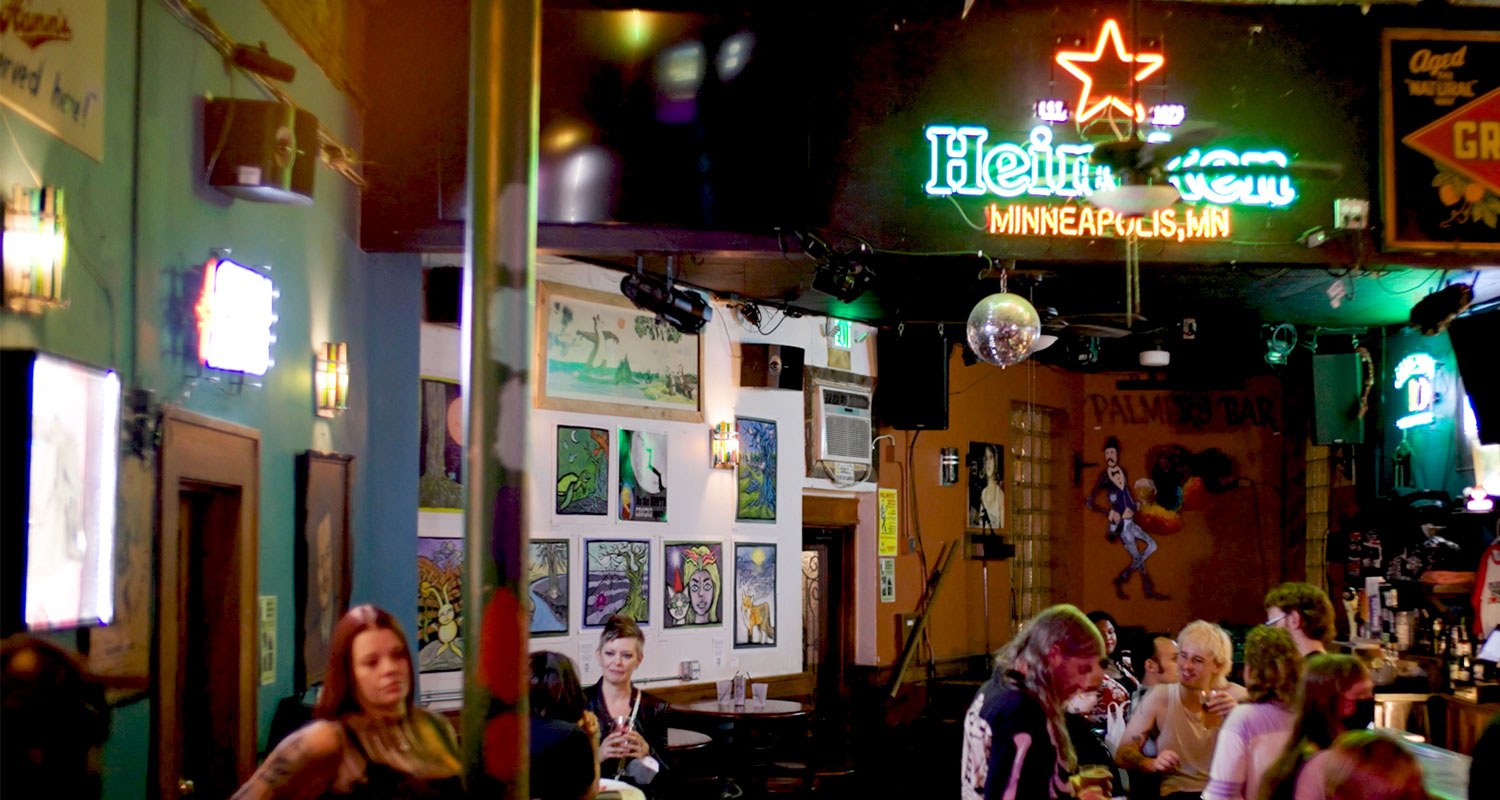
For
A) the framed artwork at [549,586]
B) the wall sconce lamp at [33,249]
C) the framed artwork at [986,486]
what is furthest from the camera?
the framed artwork at [986,486]

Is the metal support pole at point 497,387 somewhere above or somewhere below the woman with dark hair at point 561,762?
above

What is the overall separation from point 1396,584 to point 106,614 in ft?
33.0

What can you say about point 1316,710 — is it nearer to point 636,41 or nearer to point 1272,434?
point 636,41

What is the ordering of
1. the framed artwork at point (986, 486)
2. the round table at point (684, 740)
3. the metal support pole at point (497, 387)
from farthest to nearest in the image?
the framed artwork at point (986, 486) → the round table at point (684, 740) → the metal support pole at point (497, 387)

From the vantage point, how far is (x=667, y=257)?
8555mm

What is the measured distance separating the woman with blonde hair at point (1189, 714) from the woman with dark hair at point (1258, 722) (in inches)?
34.9

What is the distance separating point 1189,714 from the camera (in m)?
5.75

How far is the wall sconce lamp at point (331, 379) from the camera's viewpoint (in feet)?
21.7

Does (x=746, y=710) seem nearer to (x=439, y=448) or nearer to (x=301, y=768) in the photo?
(x=439, y=448)

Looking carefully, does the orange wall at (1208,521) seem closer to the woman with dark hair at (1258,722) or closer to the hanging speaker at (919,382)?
the hanging speaker at (919,382)

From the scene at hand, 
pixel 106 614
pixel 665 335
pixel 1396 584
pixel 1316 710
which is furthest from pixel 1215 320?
pixel 106 614

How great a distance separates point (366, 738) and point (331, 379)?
12.8 ft

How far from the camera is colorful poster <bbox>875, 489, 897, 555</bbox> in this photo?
42.5 feet

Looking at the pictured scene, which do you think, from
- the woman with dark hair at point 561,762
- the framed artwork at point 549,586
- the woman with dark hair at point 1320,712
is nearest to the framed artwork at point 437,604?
the framed artwork at point 549,586
